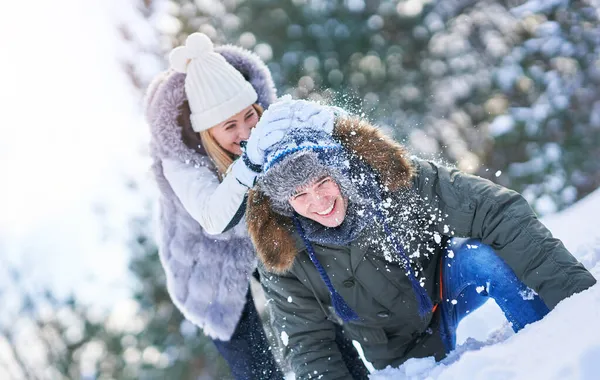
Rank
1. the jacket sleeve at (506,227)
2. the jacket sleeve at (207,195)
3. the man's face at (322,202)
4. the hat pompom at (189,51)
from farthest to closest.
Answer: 1. the hat pompom at (189,51)
2. the jacket sleeve at (207,195)
3. the man's face at (322,202)
4. the jacket sleeve at (506,227)

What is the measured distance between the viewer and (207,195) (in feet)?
8.58

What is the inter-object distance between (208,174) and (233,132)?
9.6 inches

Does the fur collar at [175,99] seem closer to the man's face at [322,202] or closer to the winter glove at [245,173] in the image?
the winter glove at [245,173]

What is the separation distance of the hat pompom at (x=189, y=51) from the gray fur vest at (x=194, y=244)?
0.05 metres

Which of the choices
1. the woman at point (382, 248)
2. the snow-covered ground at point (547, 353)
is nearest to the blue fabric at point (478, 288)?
the woman at point (382, 248)

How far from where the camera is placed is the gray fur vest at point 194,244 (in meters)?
2.88

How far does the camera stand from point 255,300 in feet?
10.3

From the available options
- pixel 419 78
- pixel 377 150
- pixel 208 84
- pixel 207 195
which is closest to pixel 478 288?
pixel 377 150

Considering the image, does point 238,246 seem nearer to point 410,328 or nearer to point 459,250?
point 410,328

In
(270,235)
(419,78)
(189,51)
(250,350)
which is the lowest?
(419,78)

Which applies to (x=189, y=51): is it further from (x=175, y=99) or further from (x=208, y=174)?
(x=208, y=174)

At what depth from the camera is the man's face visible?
2.09 m

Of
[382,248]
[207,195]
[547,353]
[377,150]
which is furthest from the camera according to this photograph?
[207,195]

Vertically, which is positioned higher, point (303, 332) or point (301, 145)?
point (301, 145)
